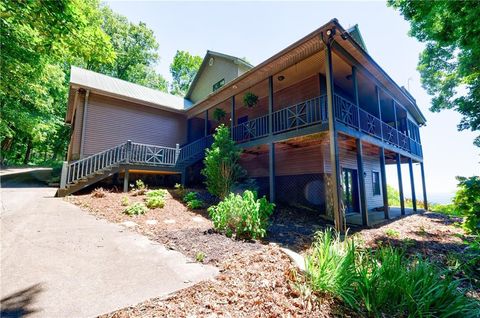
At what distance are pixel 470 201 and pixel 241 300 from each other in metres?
3.82

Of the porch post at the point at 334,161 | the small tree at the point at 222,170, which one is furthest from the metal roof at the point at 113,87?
the porch post at the point at 334,161

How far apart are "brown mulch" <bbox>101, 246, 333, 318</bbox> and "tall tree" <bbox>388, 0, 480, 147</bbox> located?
6.56m

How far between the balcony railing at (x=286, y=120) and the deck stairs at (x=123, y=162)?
9.60 ft

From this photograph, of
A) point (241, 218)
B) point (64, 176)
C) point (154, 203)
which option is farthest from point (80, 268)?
point (64, 176)

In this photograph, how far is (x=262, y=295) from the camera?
2.74 m

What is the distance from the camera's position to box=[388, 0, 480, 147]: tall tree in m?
5.04

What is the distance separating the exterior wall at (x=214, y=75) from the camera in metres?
15.1

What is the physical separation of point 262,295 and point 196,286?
866 millimetres

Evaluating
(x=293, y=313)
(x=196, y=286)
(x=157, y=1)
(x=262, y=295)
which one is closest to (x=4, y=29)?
(x=157, y=1)

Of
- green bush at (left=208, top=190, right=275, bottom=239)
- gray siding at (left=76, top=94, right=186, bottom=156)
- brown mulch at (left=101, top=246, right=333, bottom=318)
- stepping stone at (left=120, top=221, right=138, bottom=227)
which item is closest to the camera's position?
brown mulch at (left=101, top=246, right=333, bottom=318)

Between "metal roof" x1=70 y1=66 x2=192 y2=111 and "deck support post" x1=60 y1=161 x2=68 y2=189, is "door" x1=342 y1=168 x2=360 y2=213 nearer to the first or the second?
"metal roof" x1=70 y1=66 x2=192 y2=111

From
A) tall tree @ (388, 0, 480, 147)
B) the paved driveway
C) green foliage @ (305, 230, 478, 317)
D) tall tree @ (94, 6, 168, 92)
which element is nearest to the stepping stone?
the paved driveway

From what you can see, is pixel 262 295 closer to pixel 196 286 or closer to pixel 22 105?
pixel 196 286

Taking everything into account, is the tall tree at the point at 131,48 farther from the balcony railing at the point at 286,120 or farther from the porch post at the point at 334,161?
the porch post at the point at 334,161
